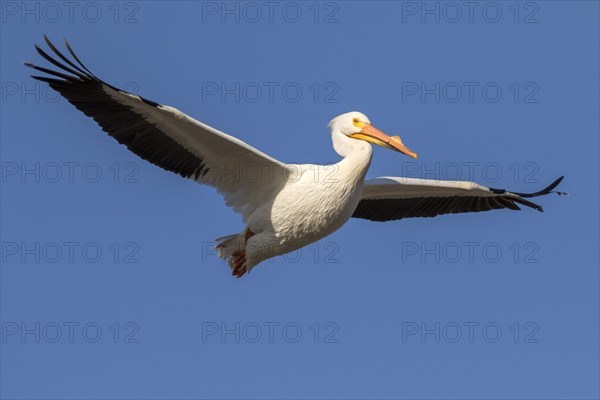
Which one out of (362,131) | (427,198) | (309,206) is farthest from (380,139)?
(427,198)

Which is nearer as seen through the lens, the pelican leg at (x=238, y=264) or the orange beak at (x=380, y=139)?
the orange beak at (x=380, y=139)

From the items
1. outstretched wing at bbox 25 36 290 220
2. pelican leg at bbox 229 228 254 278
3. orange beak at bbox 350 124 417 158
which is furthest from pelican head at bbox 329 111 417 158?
pelican leg at bbox 229 228 254 278

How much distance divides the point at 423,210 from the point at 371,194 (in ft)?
2.39

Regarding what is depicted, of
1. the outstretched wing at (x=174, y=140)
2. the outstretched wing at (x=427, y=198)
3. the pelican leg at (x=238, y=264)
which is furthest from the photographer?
the outstretched wing at (x=427, y=198)

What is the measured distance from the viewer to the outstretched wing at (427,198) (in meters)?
13.8

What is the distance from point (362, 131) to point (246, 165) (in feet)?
3.88

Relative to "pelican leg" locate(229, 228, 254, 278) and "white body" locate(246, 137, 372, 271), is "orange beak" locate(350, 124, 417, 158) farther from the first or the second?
"pelican leg" locate(229, 228, 254, 278)

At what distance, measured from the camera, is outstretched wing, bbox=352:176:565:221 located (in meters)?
13.8

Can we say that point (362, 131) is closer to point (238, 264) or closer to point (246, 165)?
point (246, 165)

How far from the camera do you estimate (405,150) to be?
41.6ft

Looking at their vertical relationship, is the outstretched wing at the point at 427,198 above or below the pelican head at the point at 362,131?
below

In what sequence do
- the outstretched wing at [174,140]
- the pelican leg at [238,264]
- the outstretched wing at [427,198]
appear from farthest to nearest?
the outstretched wing at [427,198]
the pelican leg at [238,264]
the outstretched wing at [174,140]

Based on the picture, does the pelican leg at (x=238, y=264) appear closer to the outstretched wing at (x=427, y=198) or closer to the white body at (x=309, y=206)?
Result: the white body at (x=309, y=206)

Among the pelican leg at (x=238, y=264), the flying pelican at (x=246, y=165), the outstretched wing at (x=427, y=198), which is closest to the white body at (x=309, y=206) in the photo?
the flying pelican at (x=246, y=165)
